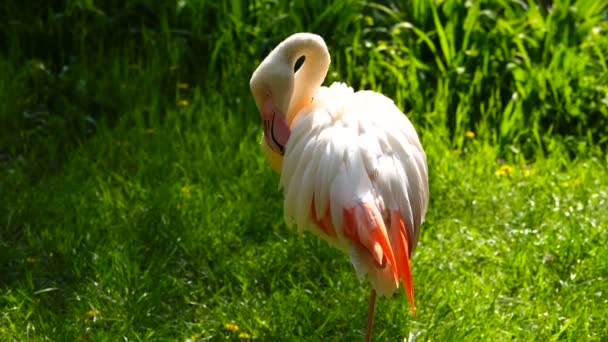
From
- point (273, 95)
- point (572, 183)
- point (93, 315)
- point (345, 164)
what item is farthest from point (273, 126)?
point (572, 183)

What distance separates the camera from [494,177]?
5.08 meters

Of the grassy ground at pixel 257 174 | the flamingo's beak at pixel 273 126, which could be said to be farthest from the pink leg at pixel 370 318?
the flamingo's beak at pixel 273 126

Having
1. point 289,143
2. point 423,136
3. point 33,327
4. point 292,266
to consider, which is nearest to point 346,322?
point 292,266

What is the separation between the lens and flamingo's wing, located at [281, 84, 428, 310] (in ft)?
11.2

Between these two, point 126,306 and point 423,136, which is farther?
point 423,136

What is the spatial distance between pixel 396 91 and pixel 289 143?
1.94m

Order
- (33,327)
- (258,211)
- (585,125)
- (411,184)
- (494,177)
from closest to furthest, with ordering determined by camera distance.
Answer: (411,184), (33,327), (258,211), (494,177), (585,125)

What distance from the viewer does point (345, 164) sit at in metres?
3.51

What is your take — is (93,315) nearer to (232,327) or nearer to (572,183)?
(232,327)

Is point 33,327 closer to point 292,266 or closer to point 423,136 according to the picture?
point 292,266

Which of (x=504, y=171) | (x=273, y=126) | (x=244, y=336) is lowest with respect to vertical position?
(x=244, y=336)

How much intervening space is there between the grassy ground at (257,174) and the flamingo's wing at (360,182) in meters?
0.55

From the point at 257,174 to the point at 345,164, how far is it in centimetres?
155

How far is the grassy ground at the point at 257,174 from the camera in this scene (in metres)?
4.09
